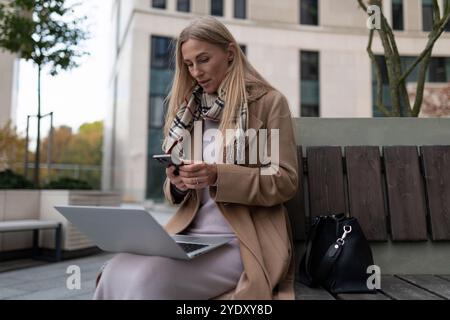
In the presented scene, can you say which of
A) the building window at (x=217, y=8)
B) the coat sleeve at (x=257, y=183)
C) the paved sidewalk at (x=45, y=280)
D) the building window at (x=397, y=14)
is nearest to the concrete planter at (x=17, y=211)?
the paved sidewalk at (x=45, y=280)

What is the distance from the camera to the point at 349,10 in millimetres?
16734

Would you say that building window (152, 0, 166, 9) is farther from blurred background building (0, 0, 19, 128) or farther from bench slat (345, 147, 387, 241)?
bench slat (345, 147, 387, 241)

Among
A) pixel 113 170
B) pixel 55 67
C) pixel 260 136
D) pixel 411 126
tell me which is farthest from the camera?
pixel 113 170

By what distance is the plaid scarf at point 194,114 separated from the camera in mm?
1742

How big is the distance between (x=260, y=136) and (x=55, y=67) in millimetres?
5351

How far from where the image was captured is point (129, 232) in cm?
129

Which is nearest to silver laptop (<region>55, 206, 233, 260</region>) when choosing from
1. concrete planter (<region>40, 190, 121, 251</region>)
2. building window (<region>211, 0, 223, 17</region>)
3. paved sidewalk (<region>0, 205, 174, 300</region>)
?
paved sidewalk (<region>0, 205, 174, 300</region>)

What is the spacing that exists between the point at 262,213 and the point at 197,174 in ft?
1.09

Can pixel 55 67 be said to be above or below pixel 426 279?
above

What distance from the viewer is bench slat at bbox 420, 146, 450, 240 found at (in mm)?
2043

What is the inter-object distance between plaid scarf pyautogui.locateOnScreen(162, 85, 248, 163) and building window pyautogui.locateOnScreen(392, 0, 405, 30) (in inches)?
487

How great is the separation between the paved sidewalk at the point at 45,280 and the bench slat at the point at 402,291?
6.09 ft
